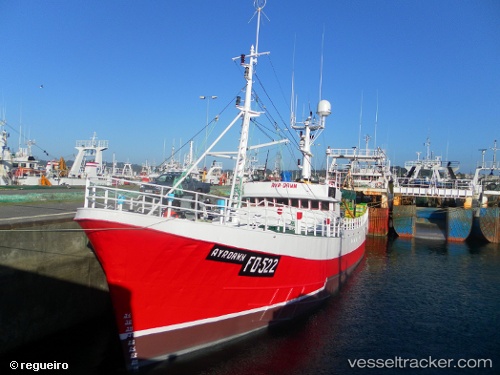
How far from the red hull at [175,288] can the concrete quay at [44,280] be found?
266cm

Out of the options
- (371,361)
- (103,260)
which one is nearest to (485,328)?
(371,361)

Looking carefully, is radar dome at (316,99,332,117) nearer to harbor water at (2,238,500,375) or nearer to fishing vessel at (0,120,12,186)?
harbor water at (2,238,500,375)

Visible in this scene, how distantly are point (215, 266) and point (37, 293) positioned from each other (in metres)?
5.70

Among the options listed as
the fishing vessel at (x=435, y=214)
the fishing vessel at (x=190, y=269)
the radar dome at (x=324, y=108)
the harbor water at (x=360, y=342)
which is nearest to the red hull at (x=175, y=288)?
the fishing vessel at (x=190, y=269)

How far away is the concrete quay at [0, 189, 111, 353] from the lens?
408 inches

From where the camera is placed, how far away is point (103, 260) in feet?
30.5

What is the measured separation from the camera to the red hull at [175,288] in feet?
30.0

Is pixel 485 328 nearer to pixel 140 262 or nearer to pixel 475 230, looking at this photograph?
pixel 140 262

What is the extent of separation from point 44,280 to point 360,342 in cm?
1050

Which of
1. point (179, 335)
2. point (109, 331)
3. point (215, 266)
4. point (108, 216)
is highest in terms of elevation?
point (108, 216)

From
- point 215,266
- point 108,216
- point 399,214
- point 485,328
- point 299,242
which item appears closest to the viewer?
point 108,216

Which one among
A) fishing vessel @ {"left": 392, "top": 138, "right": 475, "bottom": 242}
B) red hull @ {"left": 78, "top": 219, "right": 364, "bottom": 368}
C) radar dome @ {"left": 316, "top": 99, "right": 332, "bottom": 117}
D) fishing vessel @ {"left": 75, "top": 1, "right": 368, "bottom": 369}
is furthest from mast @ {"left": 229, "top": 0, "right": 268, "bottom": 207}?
fishing vessel @ {"left": 392, "top": 138, "right": 475, "bottom": 242}

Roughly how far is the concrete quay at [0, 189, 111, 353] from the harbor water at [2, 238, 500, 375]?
19.3 inches

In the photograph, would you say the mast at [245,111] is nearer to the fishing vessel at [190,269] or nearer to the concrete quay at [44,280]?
the fishing vessel at [190,269]
